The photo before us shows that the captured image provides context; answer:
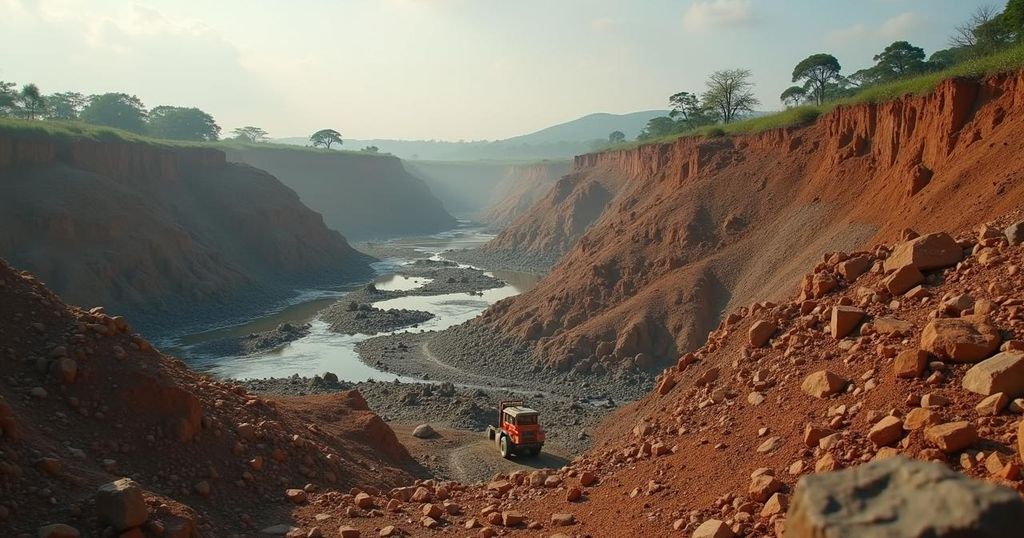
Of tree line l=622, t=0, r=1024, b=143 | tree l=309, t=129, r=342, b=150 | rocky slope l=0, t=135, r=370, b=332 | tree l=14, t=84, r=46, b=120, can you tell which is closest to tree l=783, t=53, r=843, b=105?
tree line l=622, t=0, r=1024, b=143

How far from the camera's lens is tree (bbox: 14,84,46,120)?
2325 inches

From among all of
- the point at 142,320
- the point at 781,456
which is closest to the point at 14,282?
the point at 781,456

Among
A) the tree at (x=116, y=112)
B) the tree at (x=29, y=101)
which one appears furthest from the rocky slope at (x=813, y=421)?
the tree at (x=116, y=112)

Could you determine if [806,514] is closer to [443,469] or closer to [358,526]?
[358,526]

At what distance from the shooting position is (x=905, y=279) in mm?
10148

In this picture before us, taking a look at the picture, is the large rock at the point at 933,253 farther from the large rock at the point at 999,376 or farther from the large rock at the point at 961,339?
the large rock at the point at 999,376

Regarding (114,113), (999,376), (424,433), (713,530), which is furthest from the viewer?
(114,113)

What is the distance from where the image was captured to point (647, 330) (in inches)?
1080

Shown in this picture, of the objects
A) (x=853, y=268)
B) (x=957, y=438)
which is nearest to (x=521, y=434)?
(x=853, y=268)

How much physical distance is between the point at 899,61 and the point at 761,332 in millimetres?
41989

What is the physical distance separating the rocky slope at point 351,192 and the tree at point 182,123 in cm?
501

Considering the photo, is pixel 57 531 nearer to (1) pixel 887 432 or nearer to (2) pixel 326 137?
(1) pixel 887 432

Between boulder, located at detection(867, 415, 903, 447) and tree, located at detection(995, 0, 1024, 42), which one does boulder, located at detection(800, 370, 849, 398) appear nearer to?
boulder, located at detection(867, 415, 903, 447)

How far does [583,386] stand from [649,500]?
1801 cm
